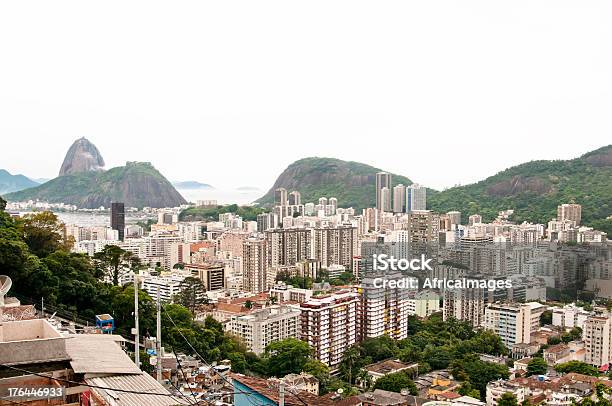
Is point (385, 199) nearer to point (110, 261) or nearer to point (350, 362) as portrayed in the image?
point (350, 362)

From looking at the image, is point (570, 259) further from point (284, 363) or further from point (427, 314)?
point (284, 363)

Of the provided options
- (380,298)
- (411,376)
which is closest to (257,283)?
(380,298)

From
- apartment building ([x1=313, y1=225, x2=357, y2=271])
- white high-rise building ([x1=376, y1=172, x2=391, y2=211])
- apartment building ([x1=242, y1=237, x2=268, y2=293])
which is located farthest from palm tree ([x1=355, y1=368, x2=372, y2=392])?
white high-rise building ([x1=376, y1=172, x2=391, y2=211])

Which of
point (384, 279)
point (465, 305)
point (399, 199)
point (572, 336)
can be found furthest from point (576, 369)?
point (399, 199)

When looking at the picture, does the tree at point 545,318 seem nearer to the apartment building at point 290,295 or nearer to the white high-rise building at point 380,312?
the white high-rise building at point 380,312

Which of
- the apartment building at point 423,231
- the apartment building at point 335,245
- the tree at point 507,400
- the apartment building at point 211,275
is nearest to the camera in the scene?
the tree at point 507,400

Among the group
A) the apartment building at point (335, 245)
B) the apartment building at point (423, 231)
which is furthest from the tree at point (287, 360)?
the apartment building at point (335, 245)
